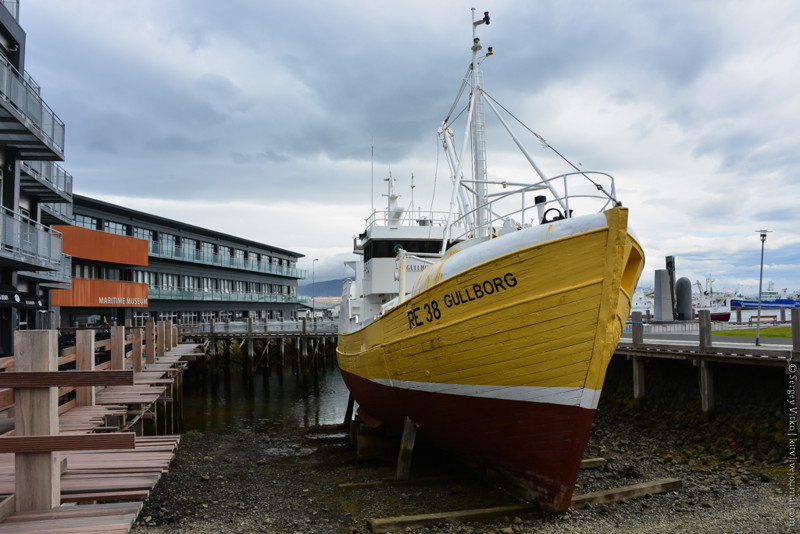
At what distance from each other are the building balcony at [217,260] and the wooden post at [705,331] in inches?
1513

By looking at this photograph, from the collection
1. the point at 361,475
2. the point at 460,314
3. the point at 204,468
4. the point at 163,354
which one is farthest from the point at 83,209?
the point at 460,314

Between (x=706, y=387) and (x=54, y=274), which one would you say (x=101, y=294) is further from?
(x=706, y=387)

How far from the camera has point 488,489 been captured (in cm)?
895

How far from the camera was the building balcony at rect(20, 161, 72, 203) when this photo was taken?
1818 centimetres

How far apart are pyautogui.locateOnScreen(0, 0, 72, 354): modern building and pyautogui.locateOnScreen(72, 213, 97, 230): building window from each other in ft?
48.6

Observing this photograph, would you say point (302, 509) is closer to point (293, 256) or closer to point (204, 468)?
point (204, 468)

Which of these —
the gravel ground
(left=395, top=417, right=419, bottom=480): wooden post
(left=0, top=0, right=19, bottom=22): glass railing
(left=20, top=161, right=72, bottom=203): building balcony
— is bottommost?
the gravel ground

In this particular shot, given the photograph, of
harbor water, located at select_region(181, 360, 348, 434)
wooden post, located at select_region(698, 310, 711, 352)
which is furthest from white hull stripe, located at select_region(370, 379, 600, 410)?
harbor water, located at select_region(181, 360, 348, 434)

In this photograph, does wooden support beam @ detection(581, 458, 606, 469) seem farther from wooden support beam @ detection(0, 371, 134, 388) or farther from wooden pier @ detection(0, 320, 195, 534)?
wooden support beam @ detection(0, 371, 134, 388)

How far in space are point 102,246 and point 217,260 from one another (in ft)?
51.0

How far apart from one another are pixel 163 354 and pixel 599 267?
16.8 m

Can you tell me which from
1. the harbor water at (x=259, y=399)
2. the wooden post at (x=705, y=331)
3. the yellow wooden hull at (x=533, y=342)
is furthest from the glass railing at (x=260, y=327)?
the yellow wooden hull at (x=533, y=342)

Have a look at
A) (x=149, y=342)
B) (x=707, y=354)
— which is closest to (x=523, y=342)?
Answer: (x=707, y=354)

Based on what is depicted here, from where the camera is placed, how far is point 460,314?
7695mm
